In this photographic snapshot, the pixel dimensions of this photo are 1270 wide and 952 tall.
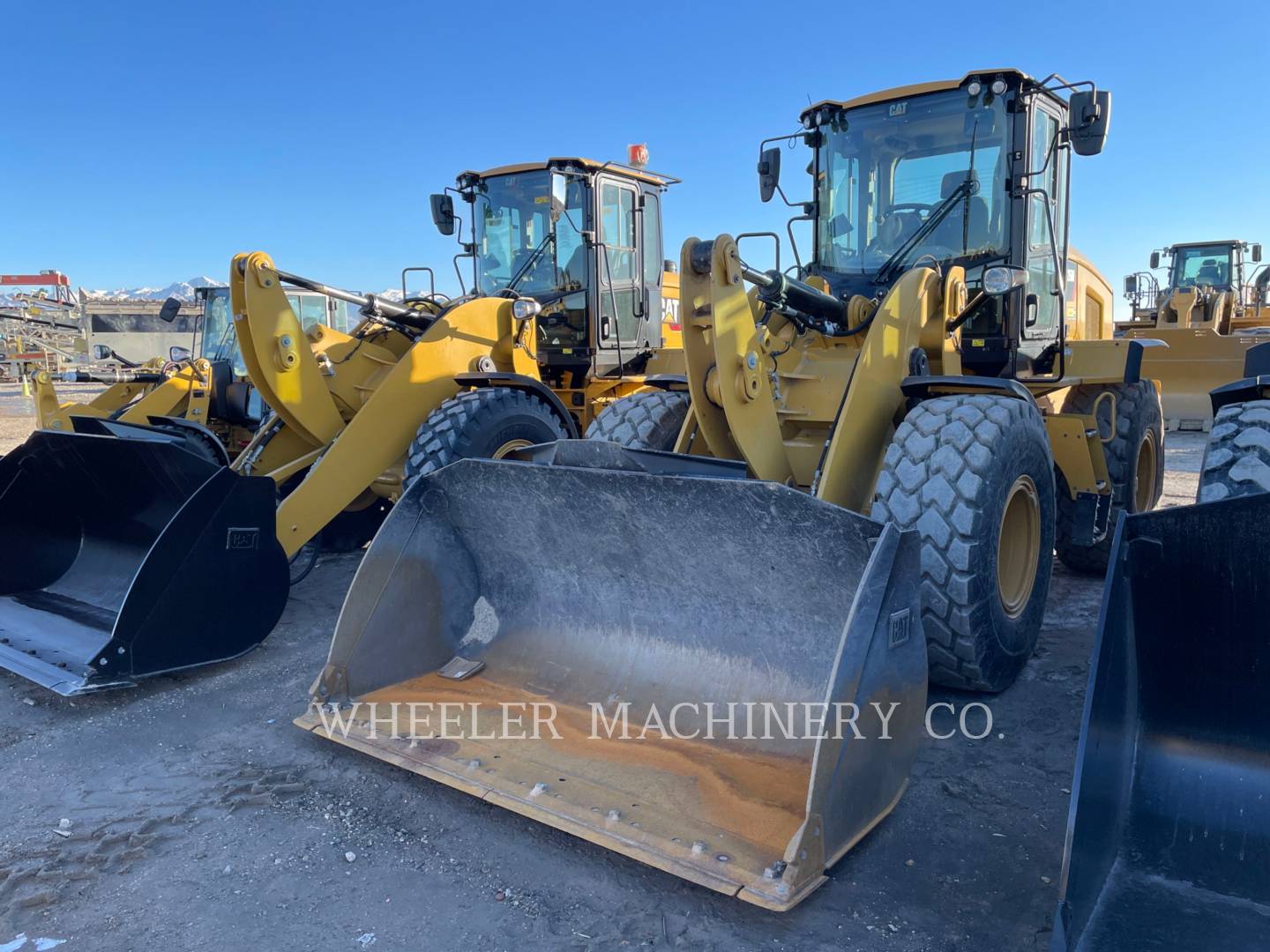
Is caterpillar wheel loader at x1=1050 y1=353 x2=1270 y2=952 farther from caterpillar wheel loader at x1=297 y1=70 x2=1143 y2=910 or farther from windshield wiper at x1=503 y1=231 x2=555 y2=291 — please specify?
windshield wiper at x1=503 y1=231 x2=555 y2=291

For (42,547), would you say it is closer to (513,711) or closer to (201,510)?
(201,510)

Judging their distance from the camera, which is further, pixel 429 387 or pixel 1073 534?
pixel 429 387

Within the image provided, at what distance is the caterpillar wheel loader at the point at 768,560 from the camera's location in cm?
260

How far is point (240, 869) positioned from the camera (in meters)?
2.71

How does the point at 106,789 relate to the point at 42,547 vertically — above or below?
below

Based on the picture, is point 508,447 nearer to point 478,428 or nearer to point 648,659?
point 478,428

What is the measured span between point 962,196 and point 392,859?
402cm

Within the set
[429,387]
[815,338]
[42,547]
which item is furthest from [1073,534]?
[42,547]

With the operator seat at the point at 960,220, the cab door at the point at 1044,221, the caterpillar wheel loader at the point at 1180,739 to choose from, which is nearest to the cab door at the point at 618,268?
the operator seat at the point at 960,220

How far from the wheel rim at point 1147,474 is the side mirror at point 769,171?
2.87m

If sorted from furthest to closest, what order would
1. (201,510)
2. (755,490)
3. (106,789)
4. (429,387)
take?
(429,387) → (201,510) → (106,789) → (755,490)

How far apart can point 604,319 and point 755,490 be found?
5189mm

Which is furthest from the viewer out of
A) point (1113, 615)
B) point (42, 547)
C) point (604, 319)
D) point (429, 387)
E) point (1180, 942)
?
point (604, 319)

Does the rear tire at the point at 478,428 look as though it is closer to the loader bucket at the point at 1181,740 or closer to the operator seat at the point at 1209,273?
the loader bucket at the point at 1181,740
